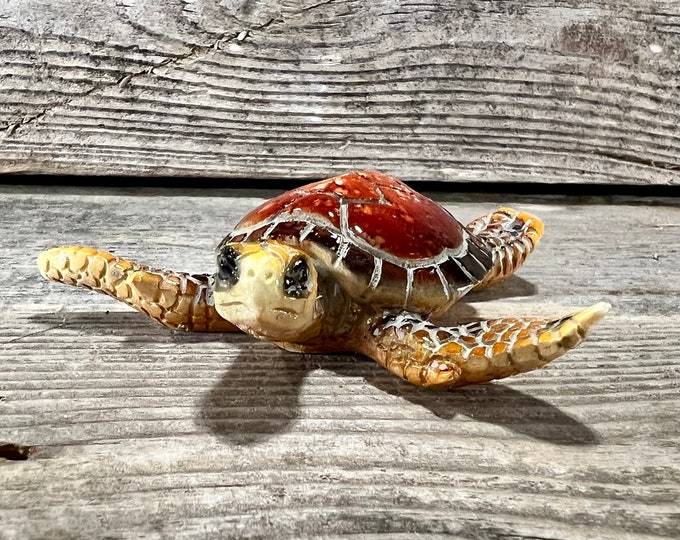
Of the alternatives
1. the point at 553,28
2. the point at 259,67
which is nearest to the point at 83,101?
the point at 259,67

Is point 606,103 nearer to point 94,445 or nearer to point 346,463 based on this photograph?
point 346,463

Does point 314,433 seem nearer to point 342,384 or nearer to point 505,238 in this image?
point 342,384

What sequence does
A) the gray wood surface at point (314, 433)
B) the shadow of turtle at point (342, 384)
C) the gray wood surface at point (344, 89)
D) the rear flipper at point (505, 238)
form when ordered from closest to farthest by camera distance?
the gray wood surface at point (314, 433) < the shadow of turtle at point (342, 384) < the rear flipper at point (505, 238) < the gray wood surface at point (344, 89)

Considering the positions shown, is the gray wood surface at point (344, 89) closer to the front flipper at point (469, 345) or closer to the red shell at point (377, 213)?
the red shell at point (377, 213)

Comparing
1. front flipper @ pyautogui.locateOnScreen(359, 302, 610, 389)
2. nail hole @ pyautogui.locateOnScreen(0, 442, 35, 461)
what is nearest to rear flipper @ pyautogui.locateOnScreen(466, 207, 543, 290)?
front flipper @ pyautogui.locateOnScreen(359, 302, 610, 389)

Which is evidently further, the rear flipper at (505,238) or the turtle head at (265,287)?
the rear flipper at (505,238)

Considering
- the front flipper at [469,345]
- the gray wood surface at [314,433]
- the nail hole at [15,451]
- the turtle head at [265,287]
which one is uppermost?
the turtle head at [265,287]

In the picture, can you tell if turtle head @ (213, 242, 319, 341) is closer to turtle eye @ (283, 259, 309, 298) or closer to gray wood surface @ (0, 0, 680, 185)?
turtle eye @ (283, 259, 309, 298)

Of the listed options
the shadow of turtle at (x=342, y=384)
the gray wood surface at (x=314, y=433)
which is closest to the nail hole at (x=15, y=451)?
the gray wood surface at (x=314, y=433)
